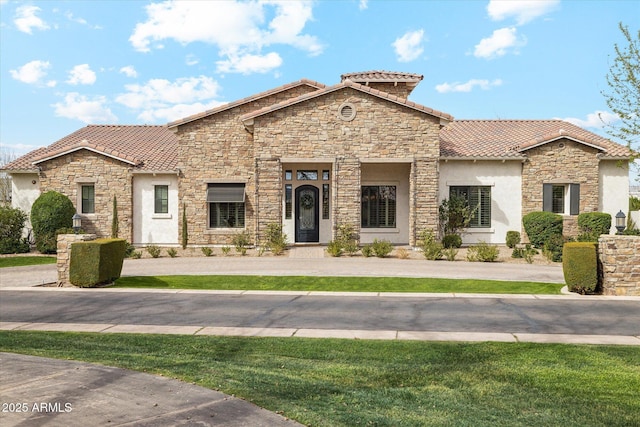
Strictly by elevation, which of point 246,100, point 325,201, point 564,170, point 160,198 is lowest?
point 325,201

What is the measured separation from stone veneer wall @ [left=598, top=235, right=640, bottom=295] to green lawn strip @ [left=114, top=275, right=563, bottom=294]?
135cm

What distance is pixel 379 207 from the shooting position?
1028 inches

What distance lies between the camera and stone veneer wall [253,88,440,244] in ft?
76.4

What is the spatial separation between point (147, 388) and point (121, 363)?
1382 millimetres

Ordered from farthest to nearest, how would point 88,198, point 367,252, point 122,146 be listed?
point 122,146 < point 88,198 < point 367,252

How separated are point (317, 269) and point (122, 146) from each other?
51.8ft

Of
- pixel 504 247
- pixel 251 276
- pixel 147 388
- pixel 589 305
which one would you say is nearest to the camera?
pixel 147 388

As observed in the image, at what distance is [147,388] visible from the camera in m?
5.67

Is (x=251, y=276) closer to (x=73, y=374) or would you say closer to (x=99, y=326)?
(x=99, y=326)

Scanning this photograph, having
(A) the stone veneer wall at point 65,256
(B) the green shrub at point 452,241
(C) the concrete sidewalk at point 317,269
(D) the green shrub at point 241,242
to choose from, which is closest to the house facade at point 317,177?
(D) the green shrub at point 241,242

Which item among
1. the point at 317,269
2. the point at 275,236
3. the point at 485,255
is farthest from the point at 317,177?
the point at 485,255

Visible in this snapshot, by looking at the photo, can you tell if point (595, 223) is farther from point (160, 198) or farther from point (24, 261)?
point (24, 261)

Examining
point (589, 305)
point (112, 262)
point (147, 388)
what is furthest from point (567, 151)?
point (147, 388)

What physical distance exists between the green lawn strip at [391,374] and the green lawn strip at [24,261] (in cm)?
Result: 1306
